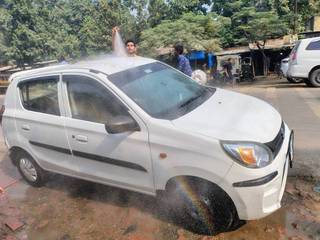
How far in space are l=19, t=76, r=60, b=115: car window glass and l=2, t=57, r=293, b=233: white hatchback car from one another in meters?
0.01

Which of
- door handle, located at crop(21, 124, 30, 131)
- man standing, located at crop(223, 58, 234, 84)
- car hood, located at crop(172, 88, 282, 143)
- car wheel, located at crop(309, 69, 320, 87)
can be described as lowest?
man standing, located at crop(223, 58, 234, 84)

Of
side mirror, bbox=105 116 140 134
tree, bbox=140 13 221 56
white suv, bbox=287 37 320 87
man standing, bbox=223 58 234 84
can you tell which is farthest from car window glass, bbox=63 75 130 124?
man standing, bbox=223 58 234 84

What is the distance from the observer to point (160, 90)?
4215 mm

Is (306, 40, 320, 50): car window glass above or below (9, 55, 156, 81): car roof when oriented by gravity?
below

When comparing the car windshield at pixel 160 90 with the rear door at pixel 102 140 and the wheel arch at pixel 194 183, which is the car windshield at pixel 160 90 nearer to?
the rear door at pixel 102 140

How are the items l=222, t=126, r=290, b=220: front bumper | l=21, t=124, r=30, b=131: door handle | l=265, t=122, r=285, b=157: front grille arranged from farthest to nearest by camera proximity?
1. l=21, t=124, r=30, b=131: door handle
2. l=265, t=122, r=285, b=157: front grille
3. l=222, t=126, r=290, b=220: front bumper

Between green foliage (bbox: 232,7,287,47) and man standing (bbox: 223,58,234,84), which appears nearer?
green foliage (bbox: 232,7,287,47)

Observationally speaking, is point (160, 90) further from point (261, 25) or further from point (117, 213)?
point (261, 25)

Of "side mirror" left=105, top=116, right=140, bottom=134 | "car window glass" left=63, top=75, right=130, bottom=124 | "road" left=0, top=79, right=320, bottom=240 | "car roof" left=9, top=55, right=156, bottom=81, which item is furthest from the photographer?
"car roof" left=9, top=55, right=156, bottom=81

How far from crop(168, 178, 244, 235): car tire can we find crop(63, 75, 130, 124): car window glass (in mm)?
973

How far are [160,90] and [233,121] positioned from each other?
1019 mm

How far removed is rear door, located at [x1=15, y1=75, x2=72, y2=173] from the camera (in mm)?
4473

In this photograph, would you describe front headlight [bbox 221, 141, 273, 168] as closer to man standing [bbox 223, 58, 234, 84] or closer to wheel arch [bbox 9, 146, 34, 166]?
wheel arch [bbox 9, 146, 34, 166]

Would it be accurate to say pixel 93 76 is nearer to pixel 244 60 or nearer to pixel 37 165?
pixel 37 165
